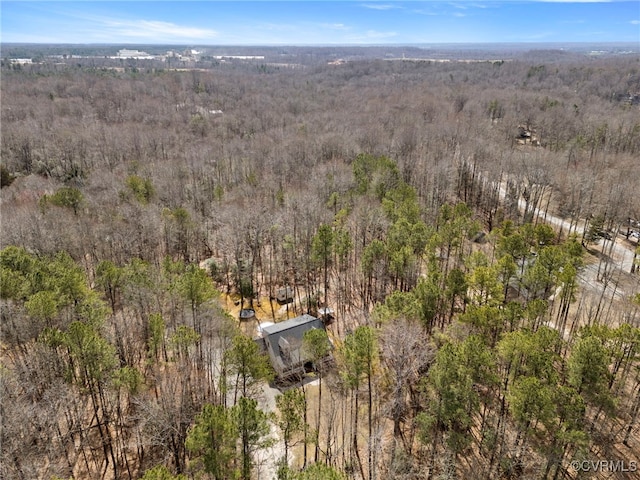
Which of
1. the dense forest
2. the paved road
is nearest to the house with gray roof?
the dense forest

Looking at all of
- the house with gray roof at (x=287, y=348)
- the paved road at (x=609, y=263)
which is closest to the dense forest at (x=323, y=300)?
the paved road at (x=609, y=263)

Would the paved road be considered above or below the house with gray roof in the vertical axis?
below

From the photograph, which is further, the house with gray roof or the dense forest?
the house with gray roof

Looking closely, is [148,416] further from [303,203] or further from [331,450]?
[303,203]

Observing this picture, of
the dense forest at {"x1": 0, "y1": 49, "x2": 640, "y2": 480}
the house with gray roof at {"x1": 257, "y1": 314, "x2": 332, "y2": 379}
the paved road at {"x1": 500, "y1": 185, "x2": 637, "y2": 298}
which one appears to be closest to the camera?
the dense forest at {"x1": 0, "y1": 49, "x2": 640, "y2": 480}

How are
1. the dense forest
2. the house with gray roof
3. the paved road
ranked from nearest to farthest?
1. the dense forest
2. the house with gray roof
3. the paved road

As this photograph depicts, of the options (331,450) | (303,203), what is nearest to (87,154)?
(303,203)

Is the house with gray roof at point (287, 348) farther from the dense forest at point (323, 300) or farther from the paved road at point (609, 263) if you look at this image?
the paved road at point (609, 263)

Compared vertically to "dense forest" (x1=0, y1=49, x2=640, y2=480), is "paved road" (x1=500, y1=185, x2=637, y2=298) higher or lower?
lower

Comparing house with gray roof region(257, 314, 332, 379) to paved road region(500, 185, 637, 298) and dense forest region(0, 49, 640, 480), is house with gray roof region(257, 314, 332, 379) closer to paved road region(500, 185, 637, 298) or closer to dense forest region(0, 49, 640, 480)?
dense forest region(0, 49, 640, 480)
